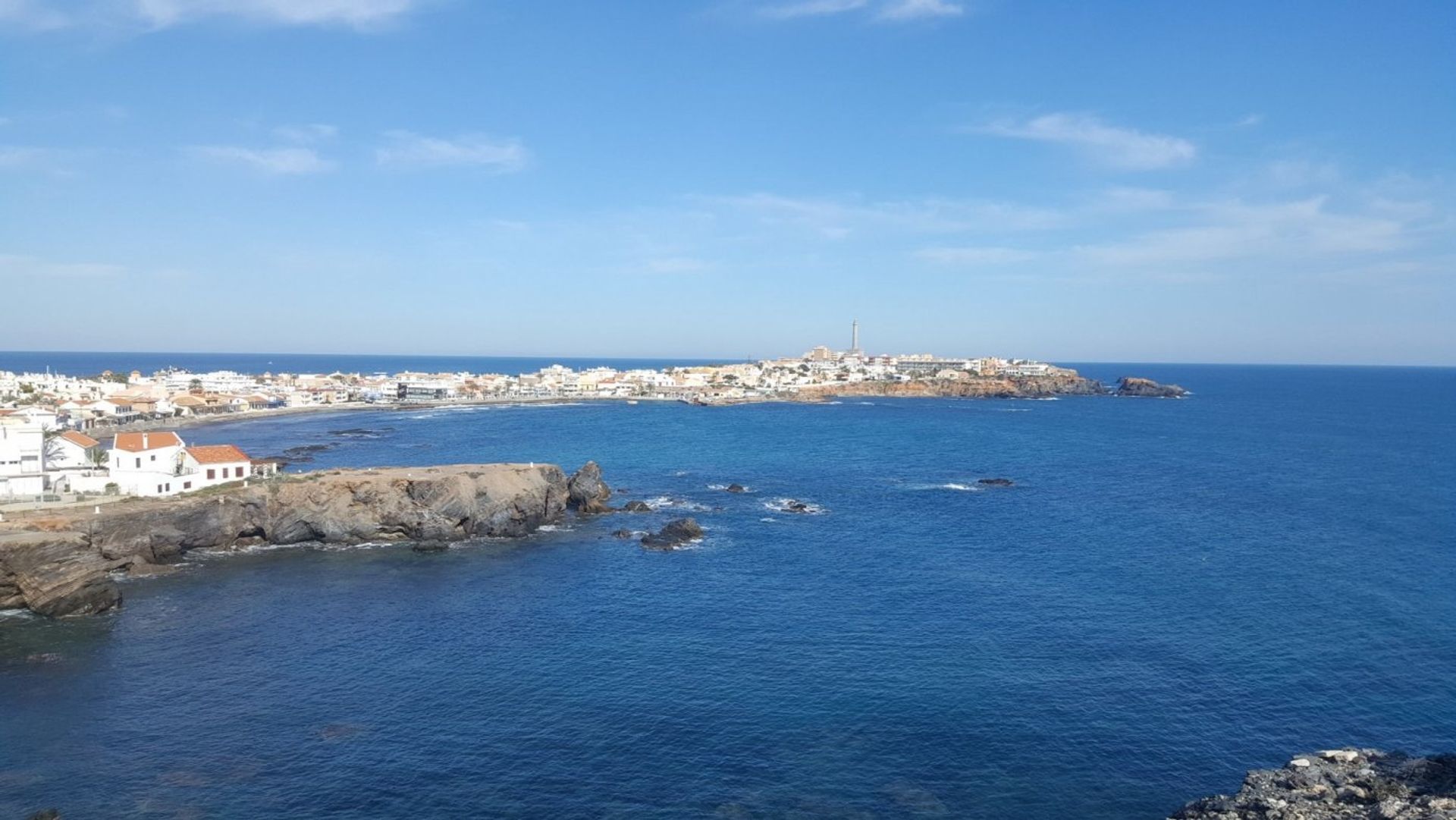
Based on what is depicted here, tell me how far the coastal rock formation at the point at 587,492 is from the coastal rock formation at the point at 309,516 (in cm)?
135

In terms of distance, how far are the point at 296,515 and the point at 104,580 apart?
13010 mm

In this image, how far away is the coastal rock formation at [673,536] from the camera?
169 ft

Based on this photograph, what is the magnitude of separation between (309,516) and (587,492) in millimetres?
18470

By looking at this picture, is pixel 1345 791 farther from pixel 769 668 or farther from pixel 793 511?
pixel 793 511

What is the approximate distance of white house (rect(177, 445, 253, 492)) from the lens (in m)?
54.2

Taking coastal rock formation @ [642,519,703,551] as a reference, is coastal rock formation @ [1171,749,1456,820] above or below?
below

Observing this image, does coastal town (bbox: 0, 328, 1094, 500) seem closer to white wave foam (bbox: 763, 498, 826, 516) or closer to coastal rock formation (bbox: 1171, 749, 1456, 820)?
white wave foam (bbox: 763, 498, 826, 516)

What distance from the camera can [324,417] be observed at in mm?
129625

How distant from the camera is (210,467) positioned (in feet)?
180

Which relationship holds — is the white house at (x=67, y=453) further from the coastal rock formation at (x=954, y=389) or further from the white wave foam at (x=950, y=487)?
the coastal rock formation at (x=954, y=389)

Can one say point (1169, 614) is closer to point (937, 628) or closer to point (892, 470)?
point (937, 628)

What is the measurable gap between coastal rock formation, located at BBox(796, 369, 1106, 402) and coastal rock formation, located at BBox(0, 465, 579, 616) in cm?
13182

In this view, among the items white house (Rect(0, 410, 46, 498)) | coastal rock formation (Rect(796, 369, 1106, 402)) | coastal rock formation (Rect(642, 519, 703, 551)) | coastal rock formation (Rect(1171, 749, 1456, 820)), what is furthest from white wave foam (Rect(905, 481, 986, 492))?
coastal rock formation (Rect(796, 369, 1106, 402))

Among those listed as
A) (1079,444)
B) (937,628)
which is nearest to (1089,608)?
(937,628)
